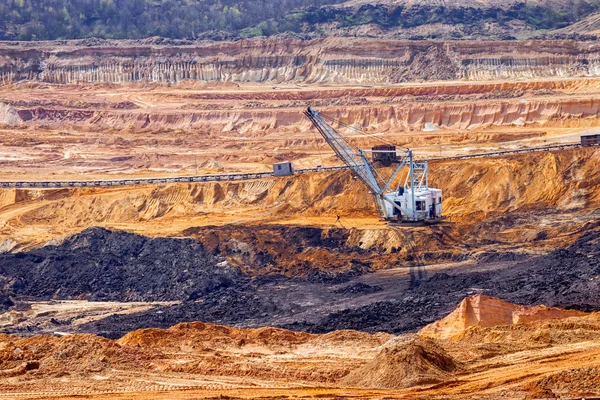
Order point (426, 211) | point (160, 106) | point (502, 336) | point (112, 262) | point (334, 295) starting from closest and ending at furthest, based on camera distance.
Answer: point (502, 336) → point (334, 295) → point (112, 262) → point (426, 211) → point (160, 106)

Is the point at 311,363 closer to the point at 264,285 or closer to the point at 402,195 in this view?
the point at 264,285

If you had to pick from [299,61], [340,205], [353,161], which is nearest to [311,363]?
[353,161]

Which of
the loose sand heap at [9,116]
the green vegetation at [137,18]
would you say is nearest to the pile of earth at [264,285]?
the loose sand heap at [9,116]

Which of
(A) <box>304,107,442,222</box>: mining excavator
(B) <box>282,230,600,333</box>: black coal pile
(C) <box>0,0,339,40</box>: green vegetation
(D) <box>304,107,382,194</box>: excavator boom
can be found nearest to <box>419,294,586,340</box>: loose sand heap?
(B) <box>282,230,600,333</box>: black coal pile

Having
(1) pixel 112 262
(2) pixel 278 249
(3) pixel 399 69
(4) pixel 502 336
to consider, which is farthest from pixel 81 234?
(3) pixel 399 69

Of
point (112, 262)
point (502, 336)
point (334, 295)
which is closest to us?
point (502, 336)

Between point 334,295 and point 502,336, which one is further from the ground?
point 502,336

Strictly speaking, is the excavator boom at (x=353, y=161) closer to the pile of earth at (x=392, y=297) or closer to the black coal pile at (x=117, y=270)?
the black coal pile at (x=117, y=270)

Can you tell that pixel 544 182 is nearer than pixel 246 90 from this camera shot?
Yes

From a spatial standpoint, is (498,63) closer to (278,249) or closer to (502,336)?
(278,249)
